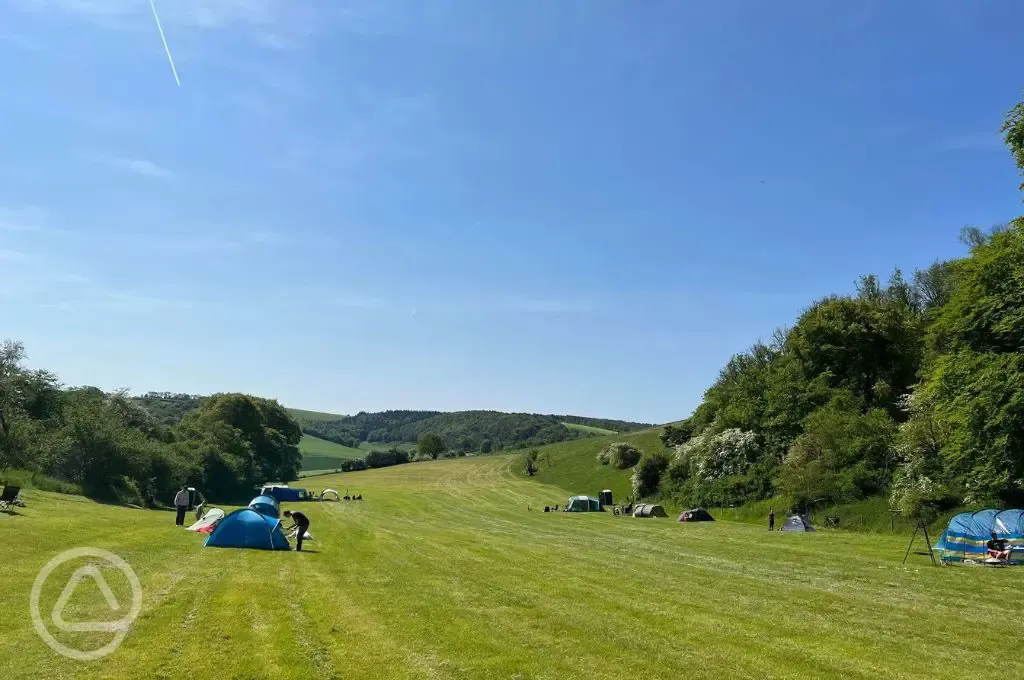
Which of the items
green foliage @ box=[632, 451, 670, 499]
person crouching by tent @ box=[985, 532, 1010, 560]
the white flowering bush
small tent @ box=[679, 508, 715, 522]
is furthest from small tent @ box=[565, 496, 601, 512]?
person crouching by tent @ box=[985, 532, 1010, 560]

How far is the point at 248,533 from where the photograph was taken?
24031mm

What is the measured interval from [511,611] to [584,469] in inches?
3535

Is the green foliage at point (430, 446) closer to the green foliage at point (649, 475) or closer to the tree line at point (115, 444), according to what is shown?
the tree line at point (115, 444)

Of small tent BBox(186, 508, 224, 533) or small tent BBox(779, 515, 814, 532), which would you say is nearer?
small tent BBox(186, 508, 224, 533)

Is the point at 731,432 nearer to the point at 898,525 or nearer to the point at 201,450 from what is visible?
the point at 898,525

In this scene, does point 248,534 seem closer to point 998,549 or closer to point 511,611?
point 511,611

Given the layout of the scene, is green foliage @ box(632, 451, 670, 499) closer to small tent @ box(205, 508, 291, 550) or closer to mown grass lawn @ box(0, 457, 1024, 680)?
mown grass lawn @ box(0, 457, 1024, 680)

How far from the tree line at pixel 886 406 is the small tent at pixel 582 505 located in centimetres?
758

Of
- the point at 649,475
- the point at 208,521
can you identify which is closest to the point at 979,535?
the point at 208,521

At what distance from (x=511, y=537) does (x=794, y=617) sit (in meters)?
21.4

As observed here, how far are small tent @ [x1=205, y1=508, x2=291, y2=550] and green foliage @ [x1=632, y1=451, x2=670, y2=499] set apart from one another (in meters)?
57.5

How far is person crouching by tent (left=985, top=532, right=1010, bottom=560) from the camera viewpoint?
25266 millimetres

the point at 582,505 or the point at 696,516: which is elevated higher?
the point at 696,516

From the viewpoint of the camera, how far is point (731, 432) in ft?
218
